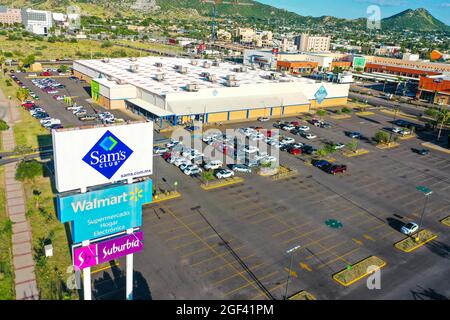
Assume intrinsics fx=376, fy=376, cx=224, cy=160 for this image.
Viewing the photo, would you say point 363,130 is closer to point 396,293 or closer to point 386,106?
point 386,106

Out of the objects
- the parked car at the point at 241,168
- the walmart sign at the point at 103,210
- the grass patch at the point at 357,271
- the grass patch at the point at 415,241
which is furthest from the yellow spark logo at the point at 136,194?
the parked car at the point at 241,168

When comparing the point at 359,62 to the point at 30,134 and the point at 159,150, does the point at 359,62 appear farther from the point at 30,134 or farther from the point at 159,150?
the point at 30,134

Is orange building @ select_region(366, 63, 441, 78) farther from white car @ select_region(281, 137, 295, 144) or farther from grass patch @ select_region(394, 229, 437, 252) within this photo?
grass patch @ select_region(394, 229, 437, 252)

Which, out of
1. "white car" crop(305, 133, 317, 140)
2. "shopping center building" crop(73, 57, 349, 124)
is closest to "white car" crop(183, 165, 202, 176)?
"shopping center building" crop(73, 57, 349, 124)

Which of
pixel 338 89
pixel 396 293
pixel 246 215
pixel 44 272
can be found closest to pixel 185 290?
pixel 44 272

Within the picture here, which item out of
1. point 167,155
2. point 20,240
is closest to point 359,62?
point 167,155

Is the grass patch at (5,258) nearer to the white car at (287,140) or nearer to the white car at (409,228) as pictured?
the white car at (409,228)
